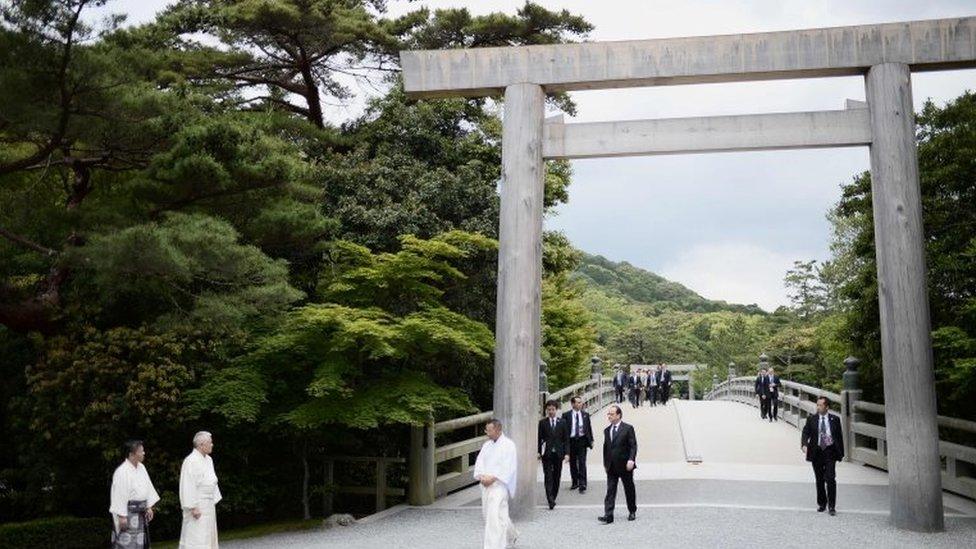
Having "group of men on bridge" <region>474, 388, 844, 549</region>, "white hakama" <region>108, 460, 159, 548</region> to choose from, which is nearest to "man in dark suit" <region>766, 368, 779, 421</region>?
"group of men on bridge" <region>474, 388, 844, 549</region>

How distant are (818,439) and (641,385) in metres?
16.0

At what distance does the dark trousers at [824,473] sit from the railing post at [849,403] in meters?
5.48

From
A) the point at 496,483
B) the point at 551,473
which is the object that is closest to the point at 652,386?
the point at 551,473

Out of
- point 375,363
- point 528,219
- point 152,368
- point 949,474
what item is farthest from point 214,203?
point 949,474

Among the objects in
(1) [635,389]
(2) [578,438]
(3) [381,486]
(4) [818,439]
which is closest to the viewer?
(4) [818,439]

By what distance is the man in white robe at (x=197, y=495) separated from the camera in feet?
27.3

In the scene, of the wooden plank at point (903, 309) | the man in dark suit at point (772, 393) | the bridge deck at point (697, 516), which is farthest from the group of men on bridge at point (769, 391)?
the wooden plank at point (903, 309)

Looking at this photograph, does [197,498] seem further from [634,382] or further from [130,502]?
[634,382]

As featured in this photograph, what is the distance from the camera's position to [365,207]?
52.5 ft

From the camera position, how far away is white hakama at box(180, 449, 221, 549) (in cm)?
832

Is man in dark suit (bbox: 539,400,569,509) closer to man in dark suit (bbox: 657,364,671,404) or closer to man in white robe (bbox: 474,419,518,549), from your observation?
man in white robe (bbox: 474,419,518,549)

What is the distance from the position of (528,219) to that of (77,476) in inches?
354

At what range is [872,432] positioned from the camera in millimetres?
14578

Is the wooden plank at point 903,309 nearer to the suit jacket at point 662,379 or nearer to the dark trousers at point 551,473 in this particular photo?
the dark trousers at point 551,473
